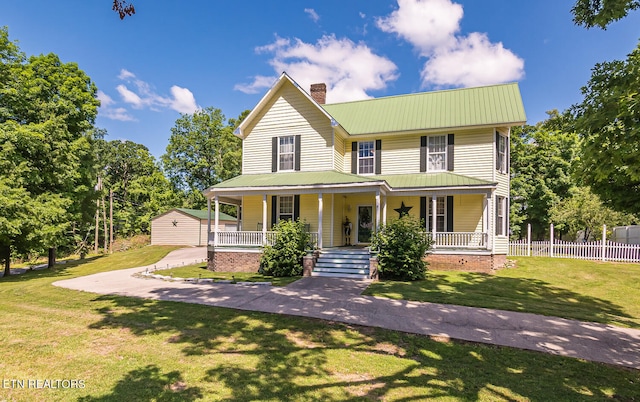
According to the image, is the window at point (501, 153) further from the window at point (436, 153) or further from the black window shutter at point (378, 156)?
the black window shutter at point (378, 156)

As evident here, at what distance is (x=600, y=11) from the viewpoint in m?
5.67

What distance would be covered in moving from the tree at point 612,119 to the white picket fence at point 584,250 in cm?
1400

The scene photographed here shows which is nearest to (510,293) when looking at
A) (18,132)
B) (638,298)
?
(638,298)

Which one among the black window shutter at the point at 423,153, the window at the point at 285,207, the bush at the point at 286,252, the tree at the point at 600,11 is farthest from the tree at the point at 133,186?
the tree at the point at 600,11

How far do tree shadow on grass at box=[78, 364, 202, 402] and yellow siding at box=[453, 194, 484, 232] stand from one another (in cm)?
1471

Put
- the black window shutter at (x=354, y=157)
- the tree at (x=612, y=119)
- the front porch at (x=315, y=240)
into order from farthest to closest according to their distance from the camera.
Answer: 1. the black window shutter at (x=354, y=157)
2. the front porch at (x=315, y=240)
3. the tree at (x=612, y=119)

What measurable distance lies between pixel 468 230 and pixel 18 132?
21.6m

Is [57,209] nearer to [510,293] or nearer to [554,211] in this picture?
[510,293]

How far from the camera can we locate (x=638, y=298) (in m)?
10.4

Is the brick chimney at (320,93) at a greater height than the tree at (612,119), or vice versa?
the brick chimney at (320,93)

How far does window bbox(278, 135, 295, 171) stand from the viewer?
1806 centimetres

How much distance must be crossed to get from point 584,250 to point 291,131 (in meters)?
16.4

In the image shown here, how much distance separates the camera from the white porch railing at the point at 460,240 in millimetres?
14938

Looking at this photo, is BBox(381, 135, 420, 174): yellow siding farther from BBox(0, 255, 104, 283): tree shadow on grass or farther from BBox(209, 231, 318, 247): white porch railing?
BBox(0, 255, 104, 283): tree shadow on grass
